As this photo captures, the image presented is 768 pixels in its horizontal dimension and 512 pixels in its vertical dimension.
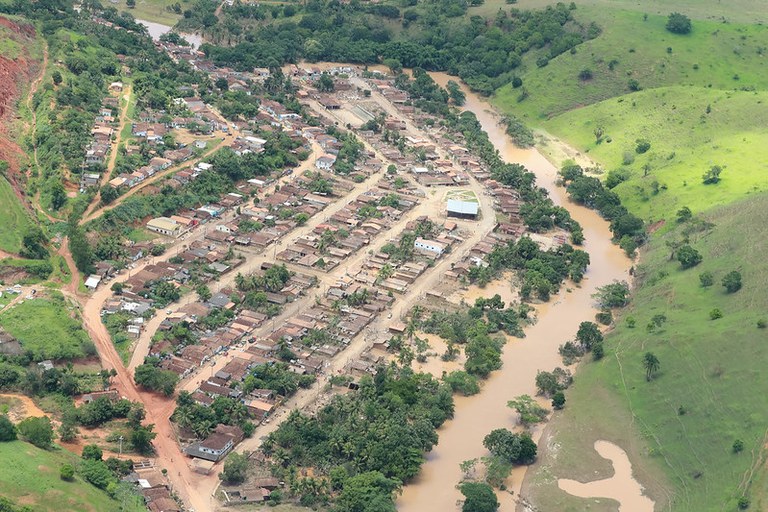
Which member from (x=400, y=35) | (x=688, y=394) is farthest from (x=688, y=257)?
(x=400, y=35)

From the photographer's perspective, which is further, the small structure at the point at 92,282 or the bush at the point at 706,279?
the bush at the point at 706,279

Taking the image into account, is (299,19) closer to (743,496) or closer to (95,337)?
(95,337)

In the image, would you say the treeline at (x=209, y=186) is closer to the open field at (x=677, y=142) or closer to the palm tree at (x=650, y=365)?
the open field at (x=677, y=142)

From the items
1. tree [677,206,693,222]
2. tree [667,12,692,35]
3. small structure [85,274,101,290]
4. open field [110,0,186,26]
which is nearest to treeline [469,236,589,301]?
tree [677,206,693,222]

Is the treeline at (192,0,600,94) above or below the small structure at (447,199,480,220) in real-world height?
above

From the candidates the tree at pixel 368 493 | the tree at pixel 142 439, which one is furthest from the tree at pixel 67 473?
the tree at pixel 368 493

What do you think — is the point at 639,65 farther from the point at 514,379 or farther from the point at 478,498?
the point at 478,498

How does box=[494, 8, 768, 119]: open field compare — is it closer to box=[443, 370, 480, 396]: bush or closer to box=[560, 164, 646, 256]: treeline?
box=[560, 164, 646, 256]: treeline
